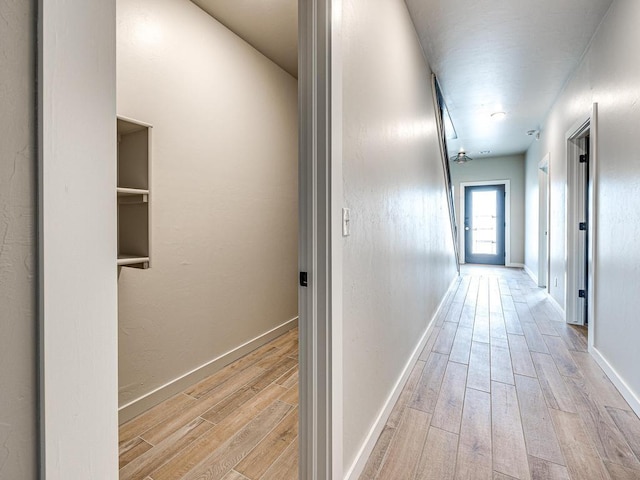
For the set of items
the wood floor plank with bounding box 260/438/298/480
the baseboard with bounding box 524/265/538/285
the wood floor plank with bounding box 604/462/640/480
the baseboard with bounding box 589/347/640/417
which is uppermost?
the baseboard with bounding box 524/265/538/285

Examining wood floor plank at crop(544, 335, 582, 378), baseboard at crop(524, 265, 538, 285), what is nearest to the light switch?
wood floor plank at crop(544, 335, 582, 378)

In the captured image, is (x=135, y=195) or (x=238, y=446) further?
(x=135, y=195)

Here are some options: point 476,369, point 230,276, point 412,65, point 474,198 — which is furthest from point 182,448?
point 474,198

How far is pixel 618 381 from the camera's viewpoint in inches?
81.0

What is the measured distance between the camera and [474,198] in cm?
812

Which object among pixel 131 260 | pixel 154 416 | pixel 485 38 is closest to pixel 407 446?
pixel 154 416

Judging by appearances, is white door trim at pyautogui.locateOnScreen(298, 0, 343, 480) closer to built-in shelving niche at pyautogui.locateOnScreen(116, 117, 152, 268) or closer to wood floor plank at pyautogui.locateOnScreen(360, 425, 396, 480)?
wood floor plank at pyautogui.locateOnScreen(360, 425, 396, 480)

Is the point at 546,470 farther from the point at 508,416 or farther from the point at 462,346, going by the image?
the point at 462,346

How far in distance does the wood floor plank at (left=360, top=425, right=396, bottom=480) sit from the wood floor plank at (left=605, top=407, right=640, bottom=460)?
1106 mm

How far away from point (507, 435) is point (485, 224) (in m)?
7.29

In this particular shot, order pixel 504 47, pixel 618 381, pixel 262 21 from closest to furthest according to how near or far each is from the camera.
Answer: pixel 618 381 → pixel 262 21 → pixel 504 47

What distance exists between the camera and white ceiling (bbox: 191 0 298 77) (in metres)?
2.18

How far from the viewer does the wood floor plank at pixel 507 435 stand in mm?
1411

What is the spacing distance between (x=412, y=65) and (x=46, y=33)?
2.70 metres
